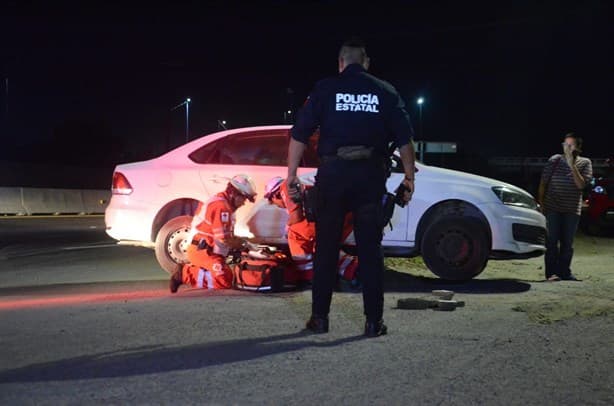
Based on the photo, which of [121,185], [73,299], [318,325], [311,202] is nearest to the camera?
[318,325]

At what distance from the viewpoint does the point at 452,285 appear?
7.11 m

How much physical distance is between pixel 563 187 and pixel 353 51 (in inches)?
170

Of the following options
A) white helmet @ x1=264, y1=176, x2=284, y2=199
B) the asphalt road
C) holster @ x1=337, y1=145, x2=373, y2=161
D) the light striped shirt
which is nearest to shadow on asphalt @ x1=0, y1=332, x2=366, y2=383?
the asphalt road

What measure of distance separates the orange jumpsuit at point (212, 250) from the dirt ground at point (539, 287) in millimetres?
2135

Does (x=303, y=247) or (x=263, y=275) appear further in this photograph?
(x=303, y=247)

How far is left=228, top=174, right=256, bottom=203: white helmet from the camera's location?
676 centimetres

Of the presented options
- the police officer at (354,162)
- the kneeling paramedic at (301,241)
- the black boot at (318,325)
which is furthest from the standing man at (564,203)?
the black boot at (318,325)

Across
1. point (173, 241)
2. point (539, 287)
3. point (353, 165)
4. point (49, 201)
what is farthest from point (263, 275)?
point (49, 201)

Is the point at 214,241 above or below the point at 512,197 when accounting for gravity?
below

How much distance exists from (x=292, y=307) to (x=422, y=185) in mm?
A: 2483

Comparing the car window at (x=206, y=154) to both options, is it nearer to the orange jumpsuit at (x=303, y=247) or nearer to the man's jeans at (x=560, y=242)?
the orange jumpsuit at (x=303, y=247)

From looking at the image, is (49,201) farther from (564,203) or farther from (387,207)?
(387,207)

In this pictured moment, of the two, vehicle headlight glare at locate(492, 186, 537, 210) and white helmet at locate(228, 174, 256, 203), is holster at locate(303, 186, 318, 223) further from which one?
vehicle headlight glare at locate(492, 186, 537, 210)

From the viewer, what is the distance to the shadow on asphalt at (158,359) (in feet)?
11.8
